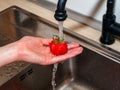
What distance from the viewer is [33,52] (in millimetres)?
796

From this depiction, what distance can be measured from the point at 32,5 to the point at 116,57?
489 millimetres

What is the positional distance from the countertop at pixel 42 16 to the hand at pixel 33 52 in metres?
0.07

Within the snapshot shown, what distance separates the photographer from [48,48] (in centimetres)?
87

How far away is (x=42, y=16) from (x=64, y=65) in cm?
24

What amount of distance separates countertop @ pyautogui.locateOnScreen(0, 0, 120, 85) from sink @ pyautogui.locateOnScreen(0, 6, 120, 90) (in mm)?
20

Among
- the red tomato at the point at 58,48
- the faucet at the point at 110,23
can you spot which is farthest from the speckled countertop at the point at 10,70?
the faucet at the point at 110,23

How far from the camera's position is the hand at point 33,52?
2.56ft

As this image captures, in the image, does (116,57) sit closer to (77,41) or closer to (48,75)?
(77,41)

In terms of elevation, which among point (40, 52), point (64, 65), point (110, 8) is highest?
point (110, 8)

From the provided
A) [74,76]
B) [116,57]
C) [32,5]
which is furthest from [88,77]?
[32,5]

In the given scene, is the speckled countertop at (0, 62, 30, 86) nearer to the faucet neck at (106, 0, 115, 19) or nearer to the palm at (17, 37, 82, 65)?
the palm at (17, 37, 82, 65)

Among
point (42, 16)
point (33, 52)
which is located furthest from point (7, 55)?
point (42, 16)

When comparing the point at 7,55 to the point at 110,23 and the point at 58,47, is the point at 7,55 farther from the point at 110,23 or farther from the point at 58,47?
the point at 110,23

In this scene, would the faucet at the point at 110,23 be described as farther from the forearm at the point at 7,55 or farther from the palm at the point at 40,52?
the forearm at the point at 7,55
